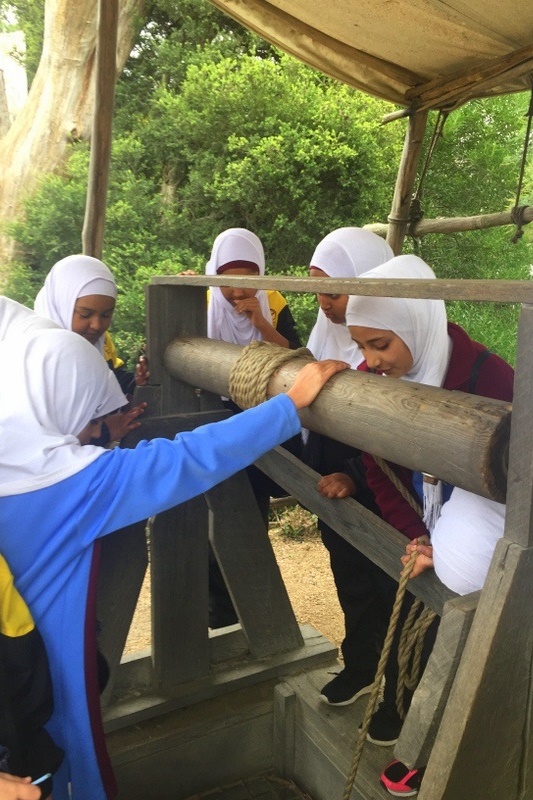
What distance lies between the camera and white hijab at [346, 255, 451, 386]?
4.91 feet

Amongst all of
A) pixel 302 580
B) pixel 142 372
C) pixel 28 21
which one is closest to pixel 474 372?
pixel 142 372

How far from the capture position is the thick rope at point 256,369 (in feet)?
5.17

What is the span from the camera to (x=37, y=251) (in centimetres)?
838

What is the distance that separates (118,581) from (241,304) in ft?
3.94

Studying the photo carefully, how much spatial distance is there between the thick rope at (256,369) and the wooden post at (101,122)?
8.51 feet

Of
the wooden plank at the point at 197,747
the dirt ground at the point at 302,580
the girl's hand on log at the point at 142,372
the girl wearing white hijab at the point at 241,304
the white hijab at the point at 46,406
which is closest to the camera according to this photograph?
the white hijab at the point at 46,406

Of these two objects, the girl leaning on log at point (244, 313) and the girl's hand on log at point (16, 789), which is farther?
the girl leaning on log at point (244, 313)

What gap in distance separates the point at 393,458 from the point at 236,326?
5.51 ft

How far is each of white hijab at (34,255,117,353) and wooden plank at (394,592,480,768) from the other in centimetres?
205

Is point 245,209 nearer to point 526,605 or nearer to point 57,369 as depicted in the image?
point 57,369

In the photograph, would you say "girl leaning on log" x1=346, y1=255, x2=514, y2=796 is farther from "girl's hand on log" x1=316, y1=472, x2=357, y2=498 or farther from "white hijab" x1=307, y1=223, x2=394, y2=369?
"white hijab" x1=307, y1=223, x2=394, y2=369

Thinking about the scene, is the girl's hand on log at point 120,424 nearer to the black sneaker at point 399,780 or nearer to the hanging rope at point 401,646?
the hanging rope at point 401,646

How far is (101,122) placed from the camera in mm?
3719

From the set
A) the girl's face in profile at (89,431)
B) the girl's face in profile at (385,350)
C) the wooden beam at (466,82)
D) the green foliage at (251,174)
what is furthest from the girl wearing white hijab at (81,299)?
the green foliage at (251,174)
